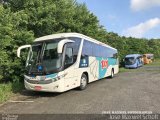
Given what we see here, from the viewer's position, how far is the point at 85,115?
8.05m

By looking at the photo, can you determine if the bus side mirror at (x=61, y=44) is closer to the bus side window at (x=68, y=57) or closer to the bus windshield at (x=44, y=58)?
the bus side window at (x=68, y=57)

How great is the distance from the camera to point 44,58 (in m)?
11.8

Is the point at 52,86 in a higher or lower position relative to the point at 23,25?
lower

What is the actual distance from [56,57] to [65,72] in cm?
85

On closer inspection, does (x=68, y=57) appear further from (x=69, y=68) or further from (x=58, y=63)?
(x=58, y=63)

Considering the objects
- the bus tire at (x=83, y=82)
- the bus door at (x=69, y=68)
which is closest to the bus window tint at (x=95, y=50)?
the bus tire at (x=83, y=82)

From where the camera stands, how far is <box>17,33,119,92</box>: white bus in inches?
446

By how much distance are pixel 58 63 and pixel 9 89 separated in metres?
3.50

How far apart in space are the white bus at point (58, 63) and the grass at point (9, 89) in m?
1.10

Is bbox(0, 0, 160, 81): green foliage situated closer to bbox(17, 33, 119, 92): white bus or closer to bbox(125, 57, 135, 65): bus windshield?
bbox(17, 33, 119, 92): white bus

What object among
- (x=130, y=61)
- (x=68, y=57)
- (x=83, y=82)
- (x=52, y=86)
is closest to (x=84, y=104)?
(x=52, y=86)

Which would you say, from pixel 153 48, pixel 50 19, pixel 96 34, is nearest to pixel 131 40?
pixel 153 48

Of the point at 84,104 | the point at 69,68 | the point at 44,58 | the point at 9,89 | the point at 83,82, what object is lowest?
the point at 84,104

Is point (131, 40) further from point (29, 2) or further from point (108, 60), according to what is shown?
point (29, 2)
